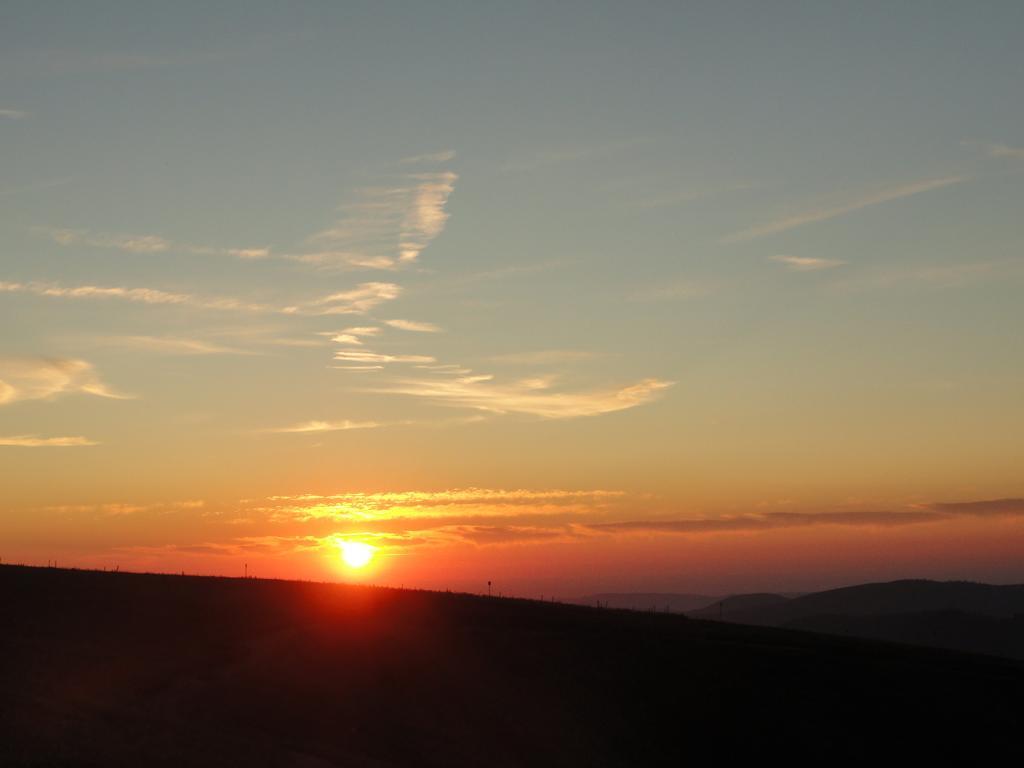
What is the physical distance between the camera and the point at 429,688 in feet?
150

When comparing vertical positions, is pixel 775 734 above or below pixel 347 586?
below

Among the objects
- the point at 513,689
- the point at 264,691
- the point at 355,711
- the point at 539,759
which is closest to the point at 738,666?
the point at 513,689

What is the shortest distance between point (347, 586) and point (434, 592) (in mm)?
5565

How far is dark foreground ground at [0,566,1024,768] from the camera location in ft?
126

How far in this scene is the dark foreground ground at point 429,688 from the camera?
126 ft

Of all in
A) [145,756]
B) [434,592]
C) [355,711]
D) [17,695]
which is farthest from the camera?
[434,592]

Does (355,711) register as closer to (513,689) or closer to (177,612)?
(513,689)

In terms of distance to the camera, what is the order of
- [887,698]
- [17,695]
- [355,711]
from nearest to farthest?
[17,695]
[355,711]
[887,698]

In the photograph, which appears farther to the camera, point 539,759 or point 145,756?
point 539,759

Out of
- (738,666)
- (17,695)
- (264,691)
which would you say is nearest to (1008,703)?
(738,666)

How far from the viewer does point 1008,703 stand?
50656 mm

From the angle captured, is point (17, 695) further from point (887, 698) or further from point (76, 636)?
point (887, 698)

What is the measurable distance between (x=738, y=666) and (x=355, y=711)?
64.0 feet

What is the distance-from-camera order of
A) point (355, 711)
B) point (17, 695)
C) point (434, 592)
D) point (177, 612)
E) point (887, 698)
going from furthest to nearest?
point (434, 592) → point (177, 612) → point (887, 698) → point (355, 711) → point (17, 695)
